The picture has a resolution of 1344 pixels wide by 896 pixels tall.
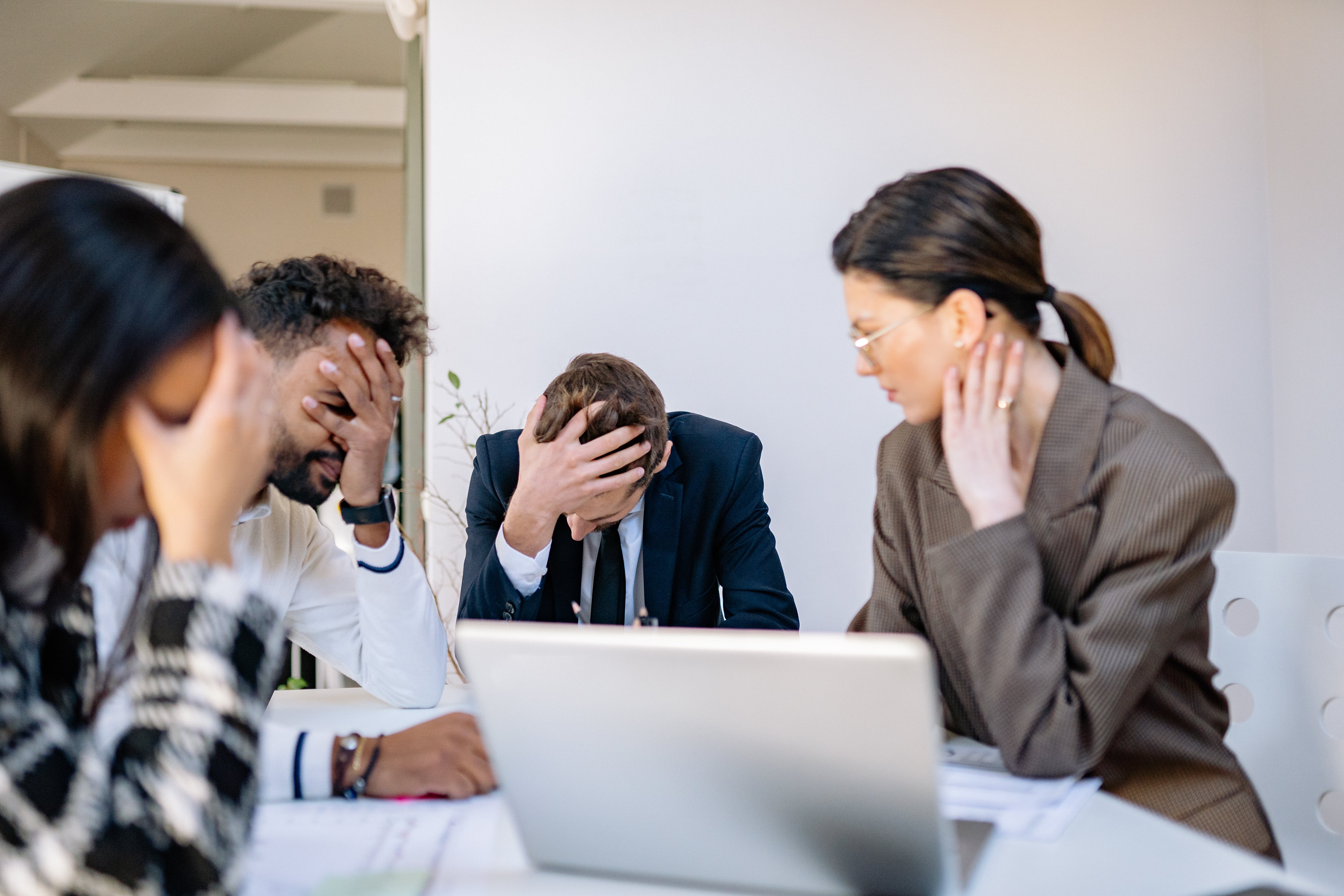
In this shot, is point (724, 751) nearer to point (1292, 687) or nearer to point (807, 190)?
point (1292, 687)

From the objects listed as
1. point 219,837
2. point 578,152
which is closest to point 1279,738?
point 219,837

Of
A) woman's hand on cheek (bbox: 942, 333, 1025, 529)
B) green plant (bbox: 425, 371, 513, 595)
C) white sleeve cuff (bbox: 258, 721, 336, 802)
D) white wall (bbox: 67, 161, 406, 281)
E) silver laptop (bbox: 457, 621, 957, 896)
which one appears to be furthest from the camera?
white wall (bbox: 67, 161, 406, 281)

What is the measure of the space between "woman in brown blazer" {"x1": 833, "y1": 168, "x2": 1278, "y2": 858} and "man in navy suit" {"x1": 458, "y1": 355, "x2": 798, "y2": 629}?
0.53m

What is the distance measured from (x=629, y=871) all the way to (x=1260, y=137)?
120 inches

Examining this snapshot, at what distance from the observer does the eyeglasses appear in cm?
125

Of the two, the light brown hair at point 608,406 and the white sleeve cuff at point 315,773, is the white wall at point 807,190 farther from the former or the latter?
the white sleeve cuff at point 315,773

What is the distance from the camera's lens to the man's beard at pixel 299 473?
1.44 meters

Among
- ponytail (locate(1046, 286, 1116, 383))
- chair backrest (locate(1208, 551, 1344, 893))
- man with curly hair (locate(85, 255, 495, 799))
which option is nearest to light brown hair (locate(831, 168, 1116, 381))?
ponytail (locate(1046, 286, 1116, 383))

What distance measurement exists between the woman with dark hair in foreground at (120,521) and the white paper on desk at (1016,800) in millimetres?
545

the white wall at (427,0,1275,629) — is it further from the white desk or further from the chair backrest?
the white desk

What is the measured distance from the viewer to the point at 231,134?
6242 mm

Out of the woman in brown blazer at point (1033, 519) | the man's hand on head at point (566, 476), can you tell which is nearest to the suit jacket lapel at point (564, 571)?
the man's hand on head at point (566, 476)

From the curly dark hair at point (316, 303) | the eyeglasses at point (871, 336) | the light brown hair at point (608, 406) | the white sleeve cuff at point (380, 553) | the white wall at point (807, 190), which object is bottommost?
the white sleeve cuff at point (380, 553)

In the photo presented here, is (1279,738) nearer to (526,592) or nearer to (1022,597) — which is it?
(1022,597)
